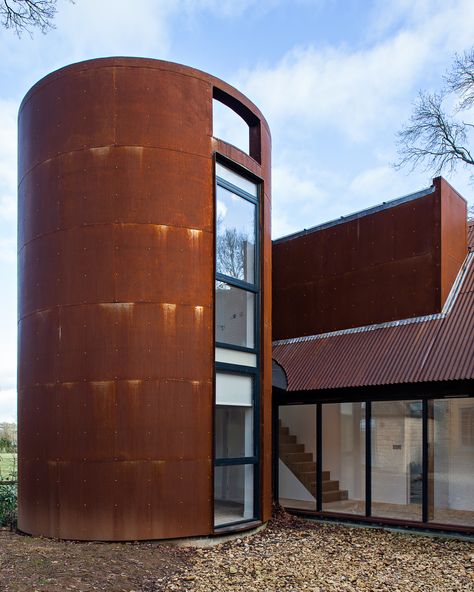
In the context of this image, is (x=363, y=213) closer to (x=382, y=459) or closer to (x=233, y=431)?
(x=382, y=459)

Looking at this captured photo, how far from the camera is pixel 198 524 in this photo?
9328 mm

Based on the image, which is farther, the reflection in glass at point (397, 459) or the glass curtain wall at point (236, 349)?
the reflection in glass at point (397, 459)

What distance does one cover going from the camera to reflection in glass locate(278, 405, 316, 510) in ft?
40.5

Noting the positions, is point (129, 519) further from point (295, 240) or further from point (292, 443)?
point (295, 240)

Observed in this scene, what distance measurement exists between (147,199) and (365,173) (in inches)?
479

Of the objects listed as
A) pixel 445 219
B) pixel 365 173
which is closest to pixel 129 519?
pixel 445 219

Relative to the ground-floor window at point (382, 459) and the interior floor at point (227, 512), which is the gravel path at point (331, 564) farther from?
the ground-floor window at point (382, 459)

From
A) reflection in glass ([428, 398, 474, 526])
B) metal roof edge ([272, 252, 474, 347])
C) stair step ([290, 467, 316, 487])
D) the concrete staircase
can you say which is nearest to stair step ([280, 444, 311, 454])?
the concrete staircase

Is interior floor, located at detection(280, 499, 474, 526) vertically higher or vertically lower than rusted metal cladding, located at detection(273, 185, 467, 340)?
lower

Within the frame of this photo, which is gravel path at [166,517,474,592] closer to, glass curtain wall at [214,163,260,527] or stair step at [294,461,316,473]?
glass curtain wall at [214,163,260,527]

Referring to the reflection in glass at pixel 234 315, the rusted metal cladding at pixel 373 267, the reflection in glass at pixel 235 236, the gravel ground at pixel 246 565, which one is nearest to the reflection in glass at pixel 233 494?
the gravel ground at pixel 246 565

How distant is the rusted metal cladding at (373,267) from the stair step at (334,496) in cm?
319

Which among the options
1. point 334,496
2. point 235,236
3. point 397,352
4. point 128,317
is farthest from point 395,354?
point 128,317

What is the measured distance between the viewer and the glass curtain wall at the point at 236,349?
10.1m
